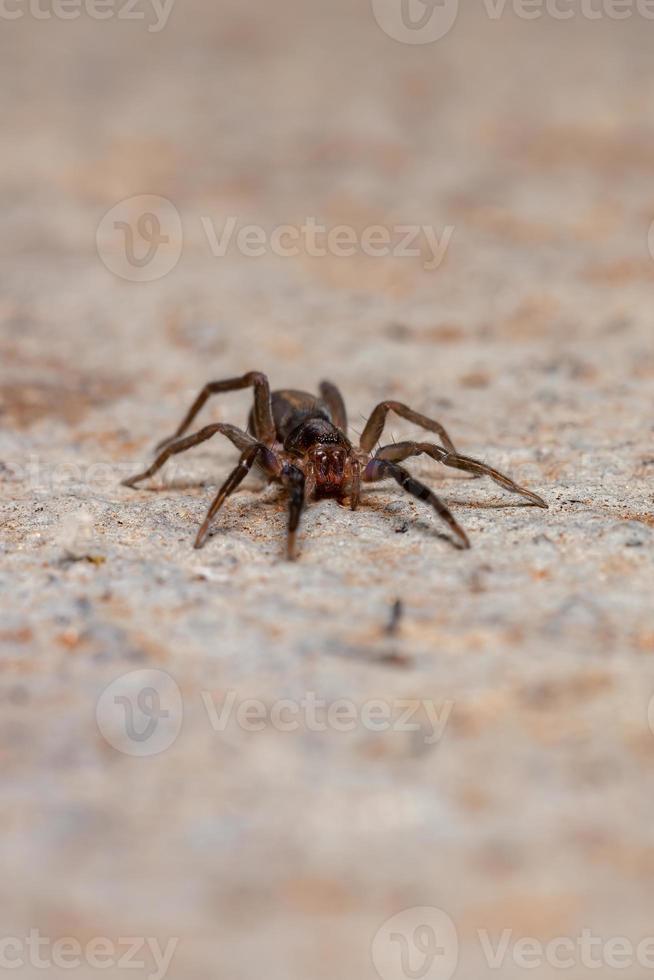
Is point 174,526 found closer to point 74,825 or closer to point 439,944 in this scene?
point 74,825

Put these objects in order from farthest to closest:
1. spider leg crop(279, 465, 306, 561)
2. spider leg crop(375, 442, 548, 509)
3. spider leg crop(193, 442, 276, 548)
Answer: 1. spider leg crop(375, 442, 548, 509)
2. spider leg crop(193, 442, 276, 548)
3. spider leg crop(279, 465, 306, 561)

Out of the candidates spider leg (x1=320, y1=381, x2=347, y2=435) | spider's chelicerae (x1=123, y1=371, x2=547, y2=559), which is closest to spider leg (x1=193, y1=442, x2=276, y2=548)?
spider's chelicerae (x1=123, y1=371, x2=547, y2=559)

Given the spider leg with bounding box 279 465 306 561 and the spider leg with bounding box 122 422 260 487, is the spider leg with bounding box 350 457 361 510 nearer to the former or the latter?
the spider leg with bounding box 279 465 306 561

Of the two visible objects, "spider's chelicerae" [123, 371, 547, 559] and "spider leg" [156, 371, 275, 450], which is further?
"spider leg" [156, 371, 275, 450]

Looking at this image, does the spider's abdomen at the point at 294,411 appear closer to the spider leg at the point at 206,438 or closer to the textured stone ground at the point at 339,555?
the spider leg at the point at 206,438

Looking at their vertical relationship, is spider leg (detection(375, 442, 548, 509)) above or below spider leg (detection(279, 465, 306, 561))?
above

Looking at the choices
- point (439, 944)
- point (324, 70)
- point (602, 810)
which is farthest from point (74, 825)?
point (324, 70)

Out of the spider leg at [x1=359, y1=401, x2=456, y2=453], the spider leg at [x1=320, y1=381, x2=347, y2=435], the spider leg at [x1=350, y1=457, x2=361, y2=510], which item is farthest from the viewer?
the spider leg at [x1=320, y1=381, x2=347, y2=435]

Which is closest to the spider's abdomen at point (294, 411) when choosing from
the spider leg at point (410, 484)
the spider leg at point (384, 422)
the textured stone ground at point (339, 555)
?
the spider leg at point (384, 422)
